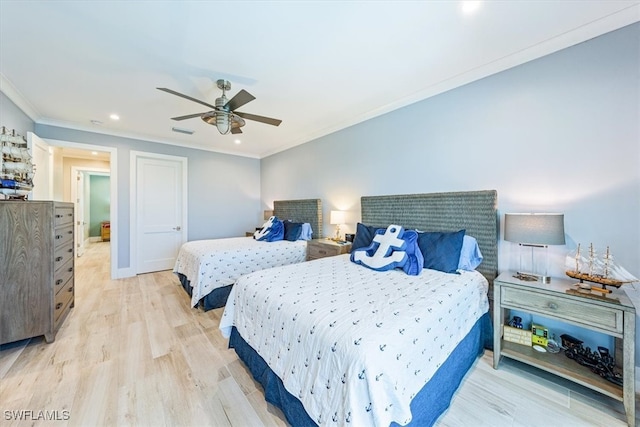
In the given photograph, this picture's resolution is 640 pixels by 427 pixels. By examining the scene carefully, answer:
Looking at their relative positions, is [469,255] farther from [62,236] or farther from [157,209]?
[157,209]

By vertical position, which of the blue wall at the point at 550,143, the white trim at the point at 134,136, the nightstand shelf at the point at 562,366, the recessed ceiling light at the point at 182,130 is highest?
the recessed ceiling light at the point at 182,130

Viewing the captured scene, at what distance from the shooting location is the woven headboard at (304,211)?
412cm

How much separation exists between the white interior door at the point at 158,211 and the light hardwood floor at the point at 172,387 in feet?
6.91

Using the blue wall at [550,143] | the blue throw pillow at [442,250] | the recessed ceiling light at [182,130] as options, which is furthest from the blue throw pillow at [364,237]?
the recessed ceiling light at [182,130]

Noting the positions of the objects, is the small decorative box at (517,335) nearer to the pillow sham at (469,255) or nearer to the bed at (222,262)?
the pillow sham at (469,255)

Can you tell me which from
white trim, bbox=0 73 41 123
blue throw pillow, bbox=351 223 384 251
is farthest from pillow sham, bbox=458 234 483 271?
white trim, bbox=0 73 41 123

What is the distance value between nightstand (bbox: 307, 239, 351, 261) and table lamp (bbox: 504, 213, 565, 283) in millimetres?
1835

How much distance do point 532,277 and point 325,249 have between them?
2.23m

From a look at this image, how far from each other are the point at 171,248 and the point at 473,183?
5.22m

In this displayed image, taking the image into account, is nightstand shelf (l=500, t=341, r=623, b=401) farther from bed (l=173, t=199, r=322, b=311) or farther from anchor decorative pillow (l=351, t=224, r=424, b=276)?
bed (l=173, t=199, r=322, b=311)

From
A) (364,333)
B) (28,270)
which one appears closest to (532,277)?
(364,333)

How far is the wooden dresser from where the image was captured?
2.06m

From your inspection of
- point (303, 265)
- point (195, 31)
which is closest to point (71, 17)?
point (195, 31)

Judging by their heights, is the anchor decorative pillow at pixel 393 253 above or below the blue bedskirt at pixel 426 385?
above
